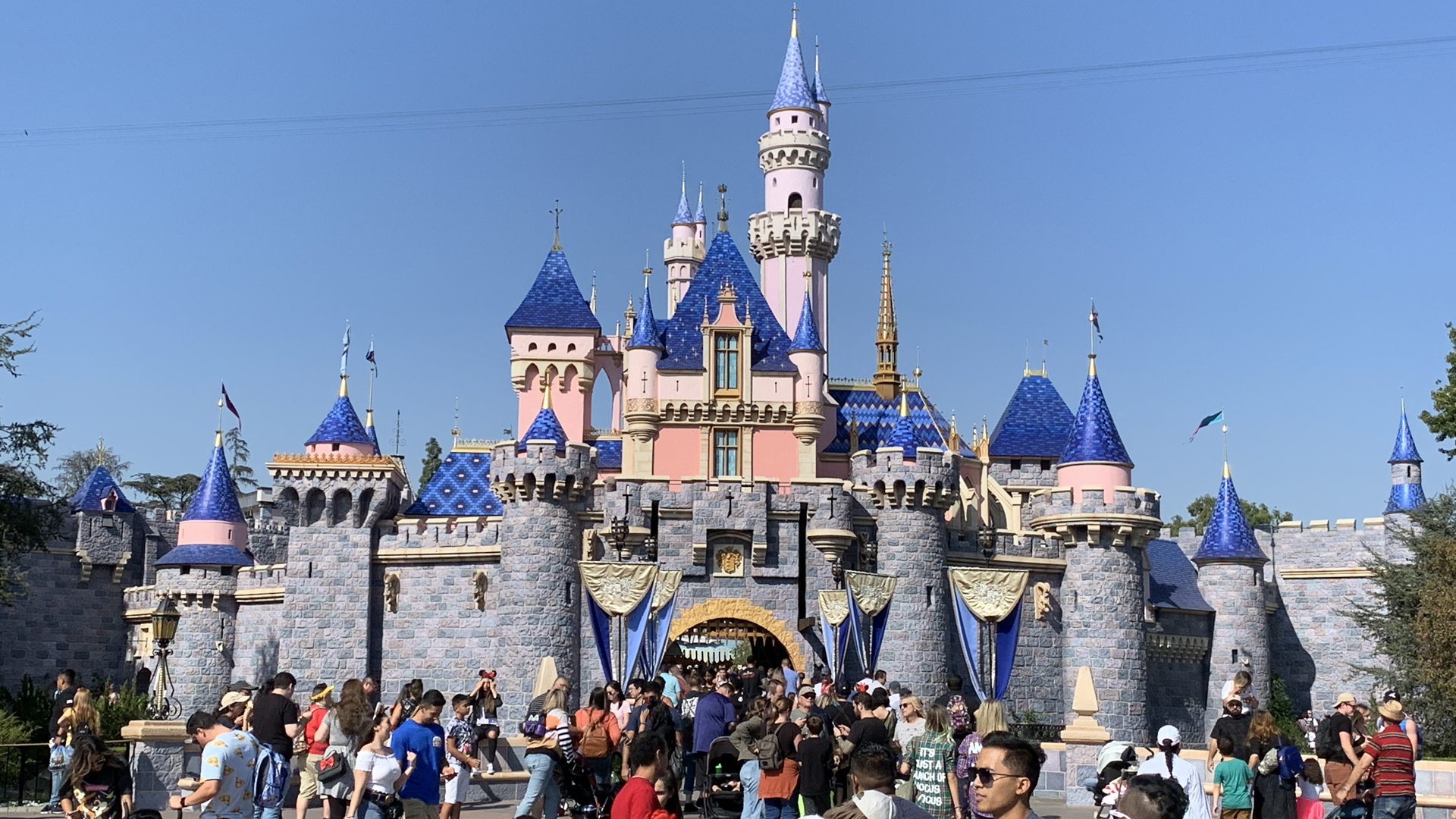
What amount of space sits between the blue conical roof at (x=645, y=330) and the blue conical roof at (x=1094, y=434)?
8.24m

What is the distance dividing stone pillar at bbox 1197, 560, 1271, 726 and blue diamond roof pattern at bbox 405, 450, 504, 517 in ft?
48.8

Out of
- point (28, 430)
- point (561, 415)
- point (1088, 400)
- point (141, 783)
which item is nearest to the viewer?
point (141, 783)

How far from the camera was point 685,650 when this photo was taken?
106 feet

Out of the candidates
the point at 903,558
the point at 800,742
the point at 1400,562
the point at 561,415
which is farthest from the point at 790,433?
the point at 800,742

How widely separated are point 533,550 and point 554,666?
245cm

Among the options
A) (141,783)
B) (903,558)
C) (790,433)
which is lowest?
(141,783)

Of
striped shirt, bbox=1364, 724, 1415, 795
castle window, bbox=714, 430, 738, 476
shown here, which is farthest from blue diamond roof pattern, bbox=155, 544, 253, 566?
striped shirt, bbox=1364, 724, 1415, 795

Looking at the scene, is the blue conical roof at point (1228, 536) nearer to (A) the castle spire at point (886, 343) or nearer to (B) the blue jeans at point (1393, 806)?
(A) the castle spire at point (886, 343)

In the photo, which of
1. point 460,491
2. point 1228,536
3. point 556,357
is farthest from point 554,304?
point 1228,536

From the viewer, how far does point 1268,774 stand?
12711 millimetres

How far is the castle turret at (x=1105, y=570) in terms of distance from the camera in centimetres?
3347

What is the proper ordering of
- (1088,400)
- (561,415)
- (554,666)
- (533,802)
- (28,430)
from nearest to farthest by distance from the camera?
1. (533,802)
2. (28,430)
3. (554,666)
4. (1088,400)
5. (561,415)

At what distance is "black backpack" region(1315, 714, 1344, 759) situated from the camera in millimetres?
13797

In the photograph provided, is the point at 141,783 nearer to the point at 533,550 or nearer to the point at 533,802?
the point at 533,802
